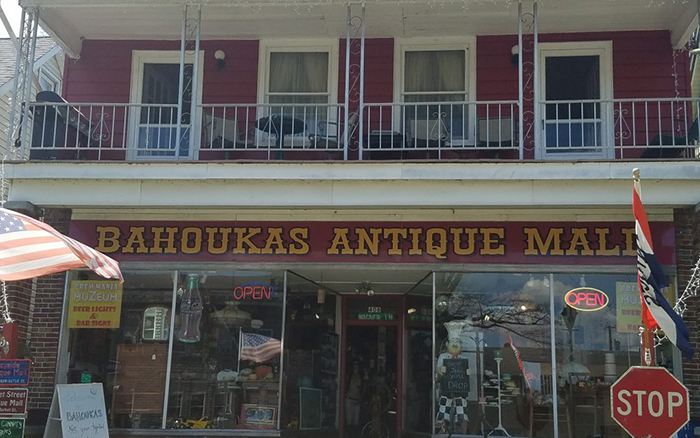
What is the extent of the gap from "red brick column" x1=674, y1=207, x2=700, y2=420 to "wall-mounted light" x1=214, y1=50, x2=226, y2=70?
273 inches

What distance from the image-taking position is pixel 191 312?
11547mm

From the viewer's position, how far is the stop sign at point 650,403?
6.89 m

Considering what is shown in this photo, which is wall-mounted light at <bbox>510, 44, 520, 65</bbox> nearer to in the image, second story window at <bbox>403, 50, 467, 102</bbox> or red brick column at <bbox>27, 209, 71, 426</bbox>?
second story window at <bbox>403, 50, 467, 102</bbox>

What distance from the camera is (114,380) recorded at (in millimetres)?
11531

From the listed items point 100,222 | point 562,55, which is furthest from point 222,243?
point 562,55

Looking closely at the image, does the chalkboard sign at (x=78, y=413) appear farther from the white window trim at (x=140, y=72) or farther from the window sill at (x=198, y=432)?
the white window trim at (x=140, y=72)

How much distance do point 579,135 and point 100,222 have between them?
699 centimetres

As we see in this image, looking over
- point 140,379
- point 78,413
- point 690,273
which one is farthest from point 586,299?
point 78,413

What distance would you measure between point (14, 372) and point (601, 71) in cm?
902

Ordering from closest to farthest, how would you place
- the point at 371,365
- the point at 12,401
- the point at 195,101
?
the point at 12,401 < the point at 195,101 < the point at 371,365

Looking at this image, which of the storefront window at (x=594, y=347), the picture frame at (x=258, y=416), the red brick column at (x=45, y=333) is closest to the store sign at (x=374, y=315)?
the picture frame at (x=258, y=416)

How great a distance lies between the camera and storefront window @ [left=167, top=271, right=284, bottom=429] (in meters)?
11.3

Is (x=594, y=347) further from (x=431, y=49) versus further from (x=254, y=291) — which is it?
(x=431, y=49)

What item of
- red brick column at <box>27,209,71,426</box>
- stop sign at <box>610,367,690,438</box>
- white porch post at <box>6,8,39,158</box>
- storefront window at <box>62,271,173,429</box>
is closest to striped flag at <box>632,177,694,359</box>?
stop sign at <box>610,367,690,438</box>
